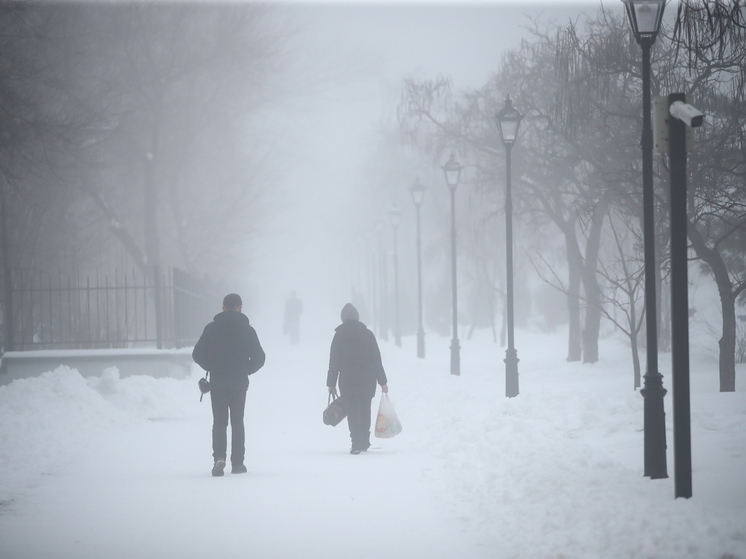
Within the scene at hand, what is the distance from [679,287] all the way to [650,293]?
7.31 feet

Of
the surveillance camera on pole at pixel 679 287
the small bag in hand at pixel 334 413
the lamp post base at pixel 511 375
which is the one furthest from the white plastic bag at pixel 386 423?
the surveillance camera on pole at pixel 679 287

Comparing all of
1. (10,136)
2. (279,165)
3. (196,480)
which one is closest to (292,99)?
(279,165)

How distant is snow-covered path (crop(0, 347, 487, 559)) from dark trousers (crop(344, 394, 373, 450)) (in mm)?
183

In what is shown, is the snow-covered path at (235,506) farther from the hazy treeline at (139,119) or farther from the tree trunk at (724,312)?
the hazy treeline at (139,119)

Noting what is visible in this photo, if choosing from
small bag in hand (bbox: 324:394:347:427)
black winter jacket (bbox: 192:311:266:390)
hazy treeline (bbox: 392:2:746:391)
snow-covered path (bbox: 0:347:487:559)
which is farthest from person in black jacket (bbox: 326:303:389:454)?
hazy treeline (bbox: 392:2:746:391)

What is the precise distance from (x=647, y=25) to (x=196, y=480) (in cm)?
646

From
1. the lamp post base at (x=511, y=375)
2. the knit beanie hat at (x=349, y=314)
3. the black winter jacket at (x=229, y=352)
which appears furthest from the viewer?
the lamp post base at (x=511, y=375)

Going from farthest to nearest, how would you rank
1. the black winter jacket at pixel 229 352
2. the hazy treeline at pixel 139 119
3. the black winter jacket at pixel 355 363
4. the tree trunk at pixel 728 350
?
the hazy treeline at pixel 139 119 < the tree trunk at pixel 728 350 < the black winter jacket at pixel 355 363 < the black winter jacket at pixel 229 352

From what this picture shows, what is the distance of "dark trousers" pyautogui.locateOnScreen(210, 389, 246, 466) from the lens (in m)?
10.6

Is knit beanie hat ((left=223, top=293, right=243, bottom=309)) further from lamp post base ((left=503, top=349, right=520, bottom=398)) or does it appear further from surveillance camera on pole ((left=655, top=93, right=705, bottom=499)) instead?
lamp post base ((left=503, top=349, right=520, bottom=398))

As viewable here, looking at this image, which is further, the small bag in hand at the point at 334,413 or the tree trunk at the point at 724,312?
the tree trunk at the point at 724,312

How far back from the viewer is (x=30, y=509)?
27.9 ft

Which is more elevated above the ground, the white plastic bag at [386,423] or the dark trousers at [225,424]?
the dark trousers at [225,424]

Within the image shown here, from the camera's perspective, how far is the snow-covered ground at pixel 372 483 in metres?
6.72
